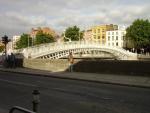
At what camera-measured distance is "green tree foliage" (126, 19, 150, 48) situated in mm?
128375

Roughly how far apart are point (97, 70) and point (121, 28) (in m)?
171

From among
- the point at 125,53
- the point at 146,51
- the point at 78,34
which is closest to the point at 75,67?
the point at 125,53

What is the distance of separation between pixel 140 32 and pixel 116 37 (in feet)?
194

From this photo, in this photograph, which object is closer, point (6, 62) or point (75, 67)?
point (75, 67)

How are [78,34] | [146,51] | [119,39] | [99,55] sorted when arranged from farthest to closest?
[119,39] → [146,51] → [78,34] → [99,55]

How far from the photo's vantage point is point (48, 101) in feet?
46.9

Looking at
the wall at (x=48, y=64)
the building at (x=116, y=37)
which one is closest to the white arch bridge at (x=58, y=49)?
the wall at (x=48, y=64)

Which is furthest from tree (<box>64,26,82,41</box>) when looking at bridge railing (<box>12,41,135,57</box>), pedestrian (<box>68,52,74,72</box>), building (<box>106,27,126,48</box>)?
pedestrian (<box>68,52,74,72</box>)

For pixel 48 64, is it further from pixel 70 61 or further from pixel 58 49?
pixel 58 49

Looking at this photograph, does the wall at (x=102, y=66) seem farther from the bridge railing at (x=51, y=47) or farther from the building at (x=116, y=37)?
the building at (x=116, y=37)

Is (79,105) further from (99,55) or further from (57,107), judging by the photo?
(99,55)

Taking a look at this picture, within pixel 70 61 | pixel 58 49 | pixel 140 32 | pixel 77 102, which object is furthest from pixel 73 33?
pixel 77 102

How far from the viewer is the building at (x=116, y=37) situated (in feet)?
610

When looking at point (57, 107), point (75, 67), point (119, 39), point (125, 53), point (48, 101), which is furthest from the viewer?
point (119, 39)
